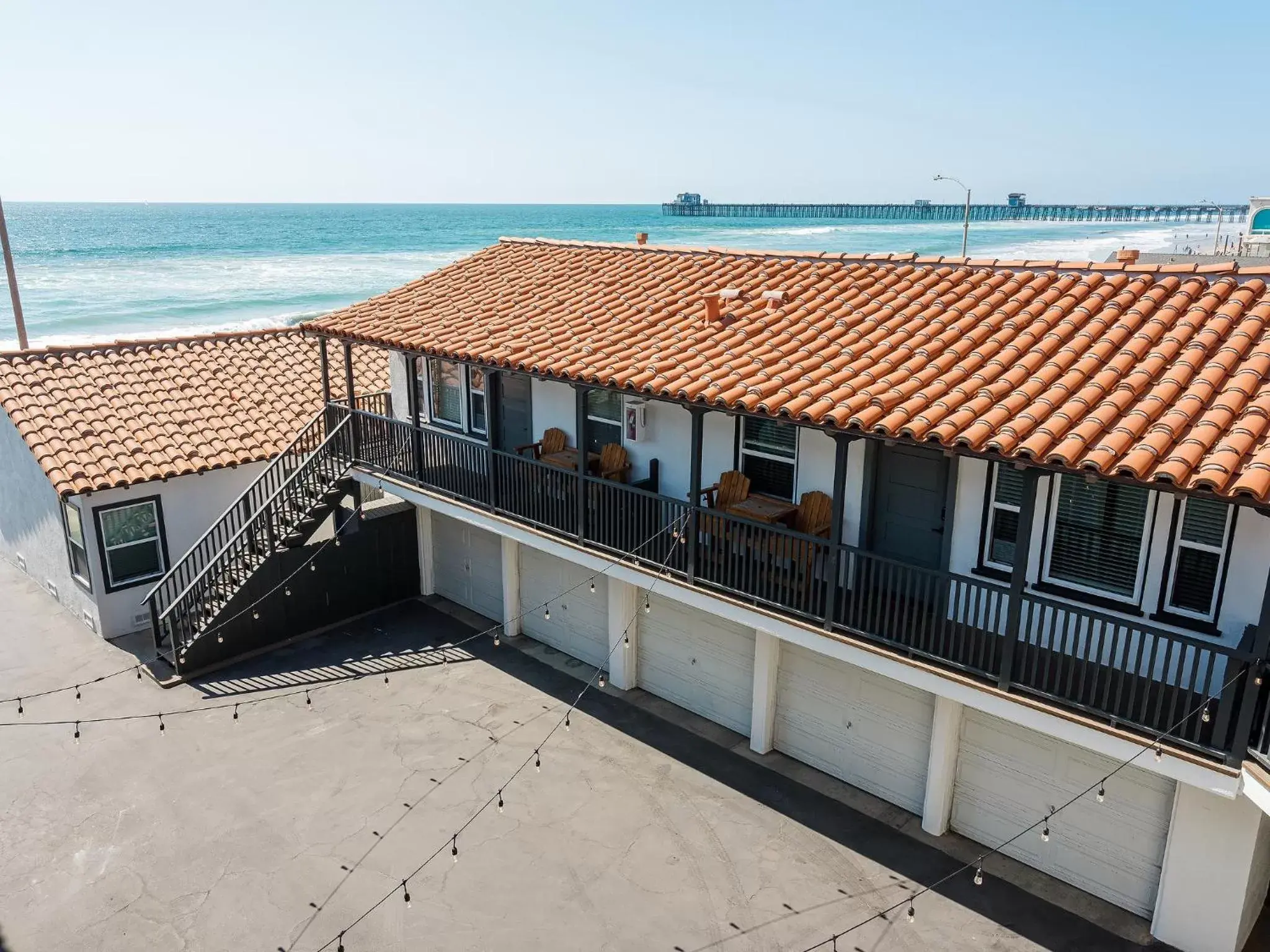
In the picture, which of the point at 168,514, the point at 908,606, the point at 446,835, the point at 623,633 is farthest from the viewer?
the point at 168,514

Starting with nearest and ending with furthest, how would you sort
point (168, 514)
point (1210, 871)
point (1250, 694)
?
point (1250, 694) < point (1210, 871) < point (168, 514)

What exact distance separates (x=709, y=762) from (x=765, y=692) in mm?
1330

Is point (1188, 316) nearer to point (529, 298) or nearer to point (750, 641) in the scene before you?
point (750, 641)

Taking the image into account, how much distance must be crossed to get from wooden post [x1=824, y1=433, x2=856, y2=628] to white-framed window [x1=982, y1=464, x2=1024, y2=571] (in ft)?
5.59

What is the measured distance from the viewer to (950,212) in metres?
174

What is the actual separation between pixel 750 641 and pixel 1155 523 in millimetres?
5678

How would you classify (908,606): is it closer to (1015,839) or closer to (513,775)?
(1015,839)

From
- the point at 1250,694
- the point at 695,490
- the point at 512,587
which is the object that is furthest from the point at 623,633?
the point at 1250,694

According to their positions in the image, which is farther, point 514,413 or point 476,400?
point 476,400

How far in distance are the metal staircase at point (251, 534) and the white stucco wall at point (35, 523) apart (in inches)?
75.8

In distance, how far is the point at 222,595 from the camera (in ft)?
52.7

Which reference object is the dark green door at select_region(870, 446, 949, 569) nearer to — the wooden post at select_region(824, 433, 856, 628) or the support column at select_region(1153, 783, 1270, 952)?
the wooden post at select_region(824, 433, 856, 628)

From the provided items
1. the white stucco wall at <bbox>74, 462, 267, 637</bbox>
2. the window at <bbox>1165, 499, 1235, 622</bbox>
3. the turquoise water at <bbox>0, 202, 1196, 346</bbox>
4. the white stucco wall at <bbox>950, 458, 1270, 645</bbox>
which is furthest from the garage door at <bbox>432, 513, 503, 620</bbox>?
the turquoise water at <bbox>0, 202, 1196, 346</bbox>

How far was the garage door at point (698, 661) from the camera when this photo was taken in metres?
13.5
